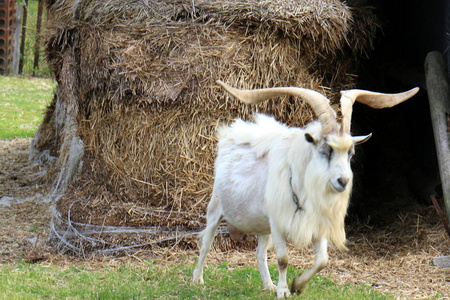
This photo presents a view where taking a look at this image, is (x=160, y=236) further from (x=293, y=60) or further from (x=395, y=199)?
(x=395, y=199)

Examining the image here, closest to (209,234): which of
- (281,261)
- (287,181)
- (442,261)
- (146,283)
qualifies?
(146,283)

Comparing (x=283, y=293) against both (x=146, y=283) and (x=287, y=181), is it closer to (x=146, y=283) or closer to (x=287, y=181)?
(x=287, y=181)

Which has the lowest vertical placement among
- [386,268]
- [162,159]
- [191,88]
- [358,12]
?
[386,268]

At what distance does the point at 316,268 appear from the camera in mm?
5699

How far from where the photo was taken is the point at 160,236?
7.79 metres

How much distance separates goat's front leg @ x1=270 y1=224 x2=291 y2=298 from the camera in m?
5.96

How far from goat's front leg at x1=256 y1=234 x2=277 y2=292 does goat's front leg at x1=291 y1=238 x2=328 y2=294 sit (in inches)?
20.4

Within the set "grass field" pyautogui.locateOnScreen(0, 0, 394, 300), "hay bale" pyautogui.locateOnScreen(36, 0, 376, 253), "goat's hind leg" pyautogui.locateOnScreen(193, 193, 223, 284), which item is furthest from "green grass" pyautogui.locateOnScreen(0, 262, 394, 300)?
"hay bale" pyautogui.locateOnScreen(36, 0, 376, 253)

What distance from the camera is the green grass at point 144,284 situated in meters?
6.09

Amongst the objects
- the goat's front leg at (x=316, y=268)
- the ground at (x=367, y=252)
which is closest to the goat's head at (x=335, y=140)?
the goat's front leg at (x=316, y=268)

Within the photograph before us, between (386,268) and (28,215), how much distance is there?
4850mm

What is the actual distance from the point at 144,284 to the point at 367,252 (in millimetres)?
2865

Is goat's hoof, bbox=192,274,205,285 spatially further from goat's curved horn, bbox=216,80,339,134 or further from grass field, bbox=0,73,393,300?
goat's curved horn, bbox=216,80,339,134

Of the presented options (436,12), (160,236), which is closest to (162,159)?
(160,236)
